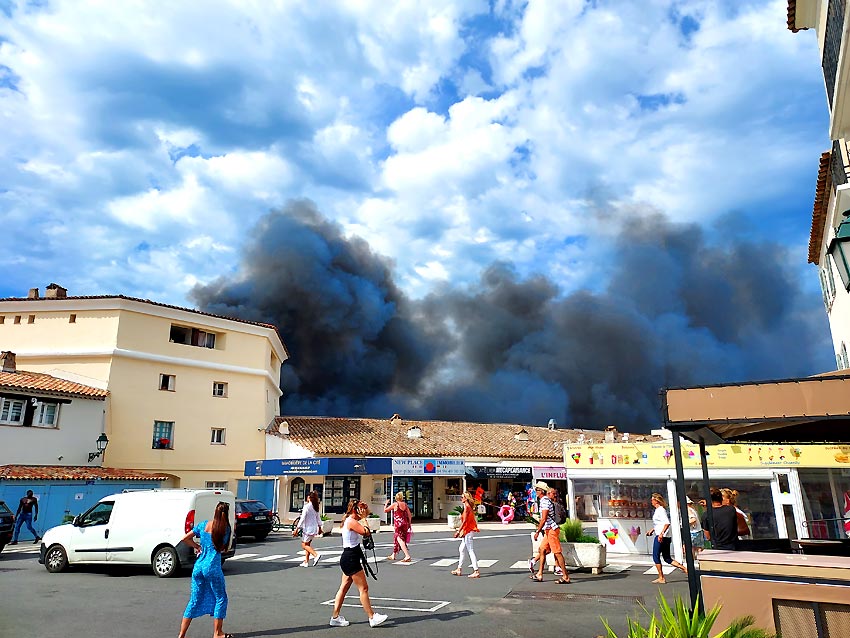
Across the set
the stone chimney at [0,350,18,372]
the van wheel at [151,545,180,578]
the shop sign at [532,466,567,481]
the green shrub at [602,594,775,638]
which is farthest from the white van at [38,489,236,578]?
the shop sign at [532,466,567,481]

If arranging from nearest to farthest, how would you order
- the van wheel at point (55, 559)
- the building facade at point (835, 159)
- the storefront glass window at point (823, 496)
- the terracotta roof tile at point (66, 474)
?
the building facade at point (835, 159) < the van wheel at point (55, 559) < the storefront glass window at point (823, 496) < the terracotta roof tile at point (66, 474)

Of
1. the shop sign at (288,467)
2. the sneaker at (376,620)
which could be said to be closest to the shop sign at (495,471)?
the shop sign at (288,467)

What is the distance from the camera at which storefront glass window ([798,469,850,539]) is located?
44.5 ft

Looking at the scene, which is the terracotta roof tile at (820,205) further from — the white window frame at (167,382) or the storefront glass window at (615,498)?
the white window frame at (167,382)

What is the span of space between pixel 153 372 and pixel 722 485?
26.2 metres

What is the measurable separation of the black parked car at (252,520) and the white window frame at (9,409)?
10232 mm

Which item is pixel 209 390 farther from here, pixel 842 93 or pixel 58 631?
pixel 842 93

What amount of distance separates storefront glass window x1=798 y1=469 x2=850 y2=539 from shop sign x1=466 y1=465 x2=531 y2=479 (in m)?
18.9

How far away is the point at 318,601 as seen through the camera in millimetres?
9641

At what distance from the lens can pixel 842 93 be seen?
903 cm

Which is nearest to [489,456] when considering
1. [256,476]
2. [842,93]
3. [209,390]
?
[256,476]

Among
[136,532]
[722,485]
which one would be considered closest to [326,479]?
[136,532]

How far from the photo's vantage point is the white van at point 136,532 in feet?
40.6

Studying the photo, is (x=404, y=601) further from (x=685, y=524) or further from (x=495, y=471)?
(x=495, y=471)
